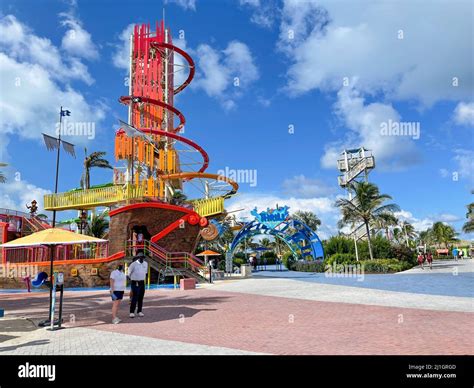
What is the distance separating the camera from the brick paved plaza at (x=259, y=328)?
667cm

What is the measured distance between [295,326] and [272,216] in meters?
25.6

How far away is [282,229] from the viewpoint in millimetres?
34438

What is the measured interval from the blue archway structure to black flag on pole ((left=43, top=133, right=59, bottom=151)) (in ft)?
72.0

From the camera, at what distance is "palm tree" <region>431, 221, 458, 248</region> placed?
3644 inches

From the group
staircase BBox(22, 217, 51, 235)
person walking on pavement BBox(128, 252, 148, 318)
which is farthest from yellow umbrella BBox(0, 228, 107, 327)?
staircase BBox(22, 217, 51, 235)

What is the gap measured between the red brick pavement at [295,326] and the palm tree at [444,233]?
92268mm

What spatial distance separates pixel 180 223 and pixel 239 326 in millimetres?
12900

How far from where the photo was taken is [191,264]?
2122 cm

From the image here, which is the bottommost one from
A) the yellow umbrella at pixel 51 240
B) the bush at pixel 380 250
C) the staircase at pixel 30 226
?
the bush at pixel 380 250

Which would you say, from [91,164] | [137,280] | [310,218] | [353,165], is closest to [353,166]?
[353,165]

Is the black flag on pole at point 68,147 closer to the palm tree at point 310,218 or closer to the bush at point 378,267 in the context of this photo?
the bush at point 378,267

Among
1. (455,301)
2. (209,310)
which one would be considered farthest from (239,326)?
(455,301)

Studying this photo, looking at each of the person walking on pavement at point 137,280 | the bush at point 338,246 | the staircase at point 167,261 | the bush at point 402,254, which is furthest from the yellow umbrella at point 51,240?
the bush at point 338,246
